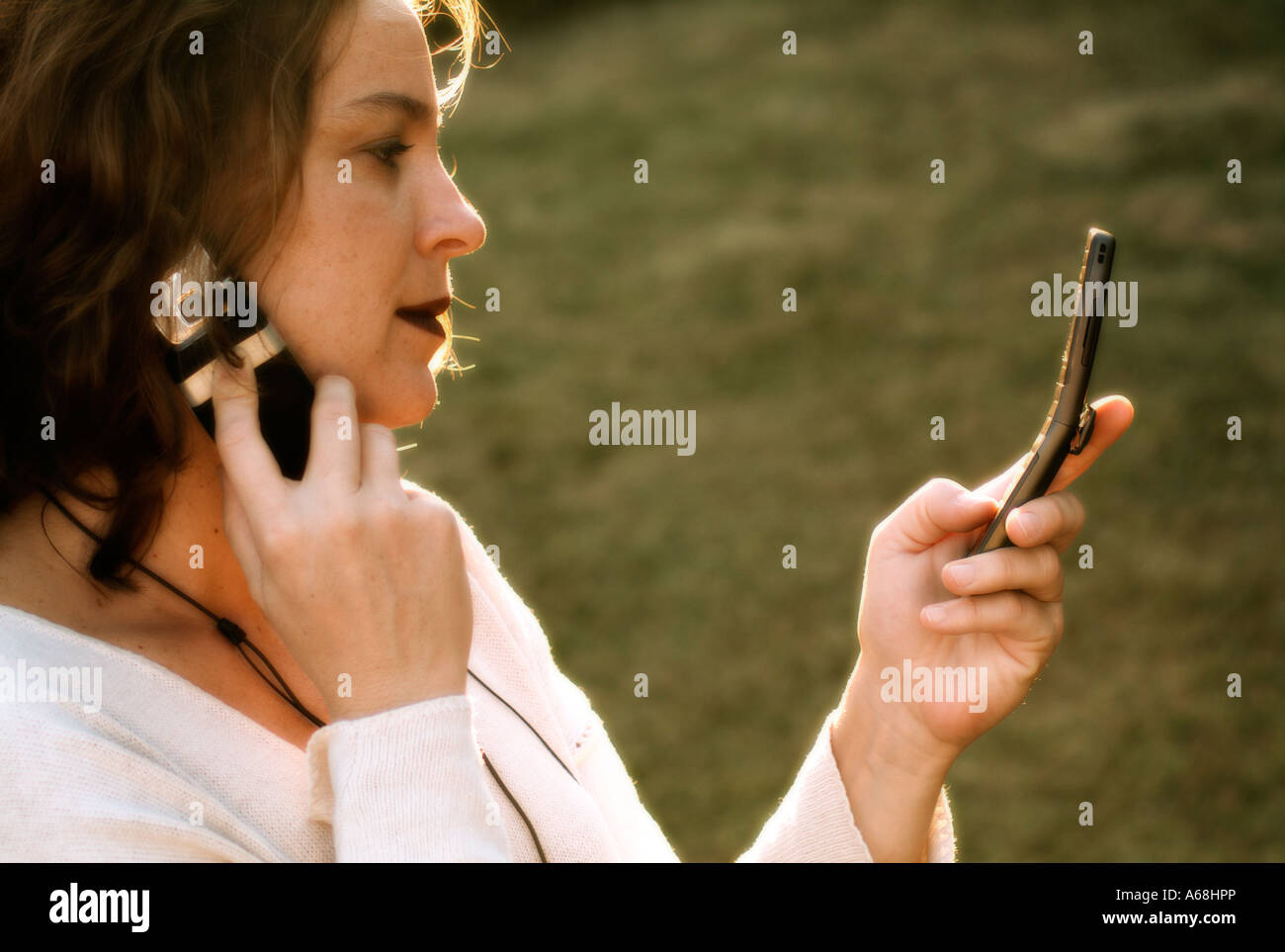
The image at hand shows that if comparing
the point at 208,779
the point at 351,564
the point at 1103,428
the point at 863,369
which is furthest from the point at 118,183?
the point at 863,369

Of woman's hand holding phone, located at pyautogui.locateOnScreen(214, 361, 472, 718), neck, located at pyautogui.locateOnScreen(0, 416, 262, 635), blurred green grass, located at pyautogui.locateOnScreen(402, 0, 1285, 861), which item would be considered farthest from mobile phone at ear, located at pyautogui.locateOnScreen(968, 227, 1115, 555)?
blurred green grass, located at pyautogui.locateOnScreen(402, 0, 1285, 861)

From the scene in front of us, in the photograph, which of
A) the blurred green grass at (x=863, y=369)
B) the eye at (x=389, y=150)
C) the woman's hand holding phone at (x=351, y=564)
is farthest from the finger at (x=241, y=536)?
the blurred green grass at (x=863, y=369)

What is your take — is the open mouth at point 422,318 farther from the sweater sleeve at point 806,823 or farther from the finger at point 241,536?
the sweater sleeve at point 806,823

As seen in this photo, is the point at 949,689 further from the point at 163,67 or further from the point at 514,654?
the point at 163,67

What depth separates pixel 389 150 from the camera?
1.23 meters

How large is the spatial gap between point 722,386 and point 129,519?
152 inches

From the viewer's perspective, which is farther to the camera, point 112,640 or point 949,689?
point 949,689

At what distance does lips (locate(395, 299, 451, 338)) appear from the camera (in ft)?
4.17

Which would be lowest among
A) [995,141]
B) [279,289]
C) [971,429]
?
[279,289]

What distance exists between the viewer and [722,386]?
493 cm

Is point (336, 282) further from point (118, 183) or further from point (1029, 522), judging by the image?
point (1029, 522)

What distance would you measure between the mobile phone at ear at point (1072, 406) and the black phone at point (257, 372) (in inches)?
27.8
